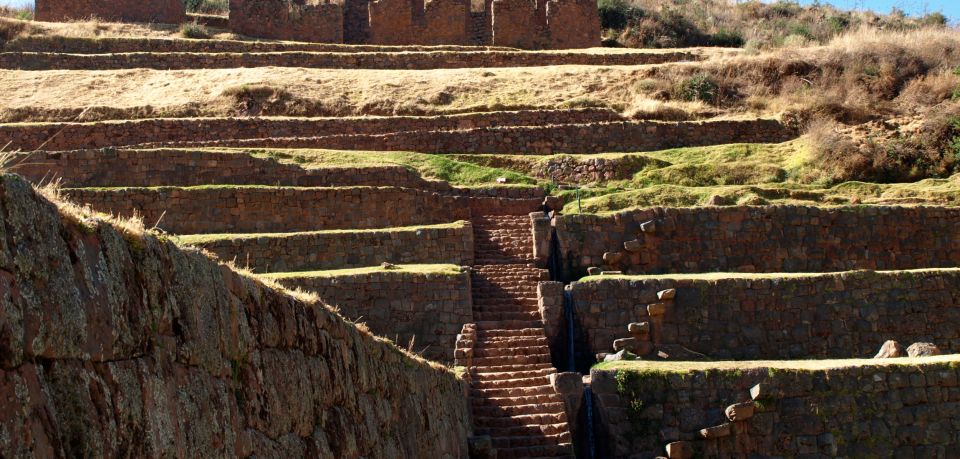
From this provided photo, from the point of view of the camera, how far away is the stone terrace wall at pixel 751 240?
2191 centimetres

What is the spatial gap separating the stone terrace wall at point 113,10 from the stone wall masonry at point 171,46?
382 centimetres

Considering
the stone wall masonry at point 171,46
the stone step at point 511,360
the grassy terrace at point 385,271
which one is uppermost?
the stone wall masonry at point 171,46

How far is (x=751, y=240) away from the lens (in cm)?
2227

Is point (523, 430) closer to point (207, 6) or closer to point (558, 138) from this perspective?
point (558, 138)

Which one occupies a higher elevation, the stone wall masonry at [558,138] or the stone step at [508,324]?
the stone wall masonry at [558,138]

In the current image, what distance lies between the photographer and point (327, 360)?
771 cm

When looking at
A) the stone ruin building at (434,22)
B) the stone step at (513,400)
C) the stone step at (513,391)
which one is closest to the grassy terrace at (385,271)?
the stone step at (513,391)

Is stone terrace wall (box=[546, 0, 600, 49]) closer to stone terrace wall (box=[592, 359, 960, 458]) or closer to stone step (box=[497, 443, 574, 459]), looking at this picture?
stone terrace wall (box=[592, 359, 960, 458])

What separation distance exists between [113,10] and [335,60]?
1023 centimetres

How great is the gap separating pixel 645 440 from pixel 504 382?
2542 mm

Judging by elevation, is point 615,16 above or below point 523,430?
above

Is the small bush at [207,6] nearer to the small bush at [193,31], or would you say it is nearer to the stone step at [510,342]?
the small bush at [193,31]

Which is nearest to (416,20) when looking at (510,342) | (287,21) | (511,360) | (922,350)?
→ (287,21)

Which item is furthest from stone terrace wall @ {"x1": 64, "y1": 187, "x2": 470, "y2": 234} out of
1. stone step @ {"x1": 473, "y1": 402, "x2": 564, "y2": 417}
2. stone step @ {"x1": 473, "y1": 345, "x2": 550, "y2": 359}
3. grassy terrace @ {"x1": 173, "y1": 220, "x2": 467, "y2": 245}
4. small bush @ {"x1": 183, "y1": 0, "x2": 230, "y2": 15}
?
small bush @ {"x1": 183, "y1": 0, "x2": 230, "y2": 15}
